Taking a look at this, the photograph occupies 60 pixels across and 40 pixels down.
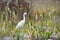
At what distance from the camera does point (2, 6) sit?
3.08 metres

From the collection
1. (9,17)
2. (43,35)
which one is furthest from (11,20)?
(43,35)

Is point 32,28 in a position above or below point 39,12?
below

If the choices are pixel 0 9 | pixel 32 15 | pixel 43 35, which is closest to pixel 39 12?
pixel 32 15

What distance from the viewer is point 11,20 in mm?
3062

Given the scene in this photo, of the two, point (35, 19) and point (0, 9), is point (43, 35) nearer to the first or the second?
point (35, 19)

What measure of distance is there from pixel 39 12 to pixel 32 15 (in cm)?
10

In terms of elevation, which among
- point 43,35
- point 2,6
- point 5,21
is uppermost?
point 2,6

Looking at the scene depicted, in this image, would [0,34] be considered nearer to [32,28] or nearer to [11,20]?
[11,20]

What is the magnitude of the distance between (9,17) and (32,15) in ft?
0.97

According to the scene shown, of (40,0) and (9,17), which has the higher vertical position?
(40,0)

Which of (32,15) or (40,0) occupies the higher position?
(40,0)

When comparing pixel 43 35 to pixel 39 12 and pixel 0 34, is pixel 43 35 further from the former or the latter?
pixel 0 34

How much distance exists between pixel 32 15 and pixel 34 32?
220 millimetres

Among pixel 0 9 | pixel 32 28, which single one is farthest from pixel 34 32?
pixel 0 9
